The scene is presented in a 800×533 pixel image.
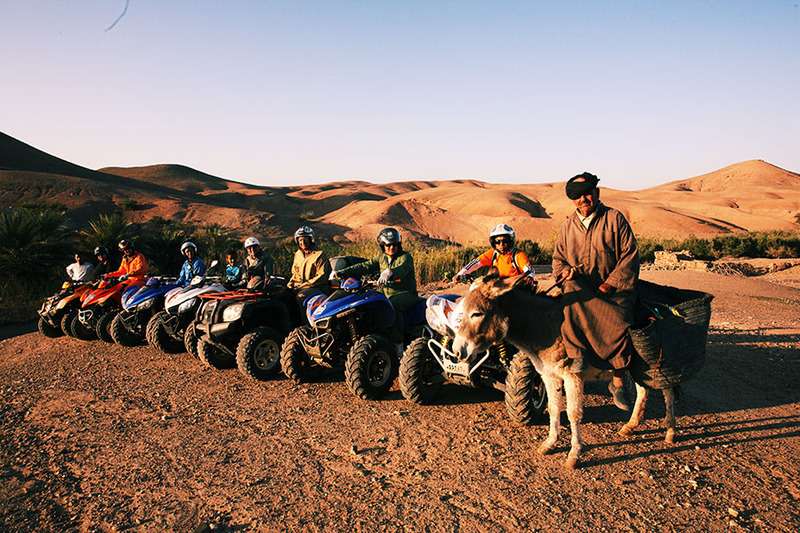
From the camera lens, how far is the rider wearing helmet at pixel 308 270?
328 inches

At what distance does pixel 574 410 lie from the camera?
4715 mm

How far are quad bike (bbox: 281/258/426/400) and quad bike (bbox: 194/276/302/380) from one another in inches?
26.9

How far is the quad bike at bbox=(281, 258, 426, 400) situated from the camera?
22.4 feet

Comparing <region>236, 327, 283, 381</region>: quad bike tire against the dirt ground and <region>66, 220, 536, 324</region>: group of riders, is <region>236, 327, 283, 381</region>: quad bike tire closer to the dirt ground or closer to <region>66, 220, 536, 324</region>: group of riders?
the dirt ground

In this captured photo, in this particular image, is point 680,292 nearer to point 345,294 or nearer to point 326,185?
point 345,294

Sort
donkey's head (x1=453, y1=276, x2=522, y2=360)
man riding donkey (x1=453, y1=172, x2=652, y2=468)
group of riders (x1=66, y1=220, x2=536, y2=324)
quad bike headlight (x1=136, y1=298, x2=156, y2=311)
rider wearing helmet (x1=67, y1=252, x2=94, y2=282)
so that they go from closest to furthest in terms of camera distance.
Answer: donkey's head (x1=453, y1=276, x2=522, y2=360)
man riding donkey (x1=453, y1=172, x2=652, y2=468)
group of riders (x1=66, y1=220, x2=536, y2=324)
quad bike headlight (x1=136, y1=298, x2=156, y2=311)
rider wearing helmet (x1=67, y1=252, x2=94, y2=282)

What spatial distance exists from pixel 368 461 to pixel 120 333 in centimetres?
740

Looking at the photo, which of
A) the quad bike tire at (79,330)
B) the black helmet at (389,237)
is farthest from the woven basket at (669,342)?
the quad bike tire at (79,330)

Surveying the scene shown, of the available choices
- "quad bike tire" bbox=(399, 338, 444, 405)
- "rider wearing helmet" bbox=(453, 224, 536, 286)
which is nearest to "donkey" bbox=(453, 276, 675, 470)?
"quad bike tire" bbox=(399, 338, 444, 405)

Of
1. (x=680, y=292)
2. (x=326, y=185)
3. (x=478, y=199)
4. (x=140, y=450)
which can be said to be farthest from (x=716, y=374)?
(x=326, y=185)

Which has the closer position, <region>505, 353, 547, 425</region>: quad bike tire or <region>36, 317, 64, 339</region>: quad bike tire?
<region>505, 353, 547, 425</region>: quad bike tire

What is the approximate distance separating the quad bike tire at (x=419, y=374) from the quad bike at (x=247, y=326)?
2.42 meters

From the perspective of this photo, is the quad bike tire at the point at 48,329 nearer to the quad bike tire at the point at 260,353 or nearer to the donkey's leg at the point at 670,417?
the quad bike tire at the point at 260,353

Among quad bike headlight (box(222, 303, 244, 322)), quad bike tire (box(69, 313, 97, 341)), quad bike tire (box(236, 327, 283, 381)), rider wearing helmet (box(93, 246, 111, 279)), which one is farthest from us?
rider wearing helmet (box(93, 246, 111, 279))
